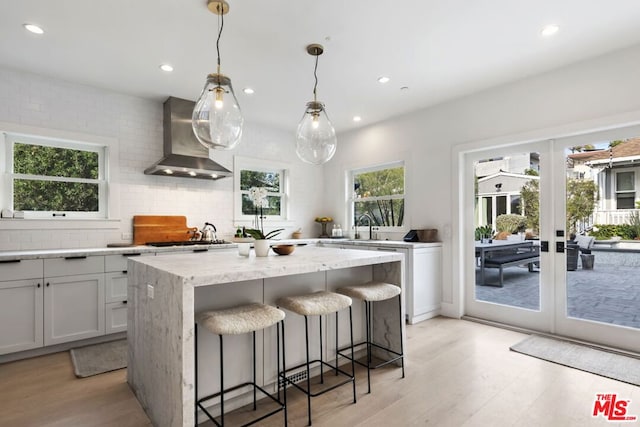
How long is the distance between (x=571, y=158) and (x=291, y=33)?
298 centimetres

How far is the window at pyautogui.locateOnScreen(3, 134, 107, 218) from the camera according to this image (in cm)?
362

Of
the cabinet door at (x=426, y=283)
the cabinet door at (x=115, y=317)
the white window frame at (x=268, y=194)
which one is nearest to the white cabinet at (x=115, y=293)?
the cabinet door at (x=115, y=317)

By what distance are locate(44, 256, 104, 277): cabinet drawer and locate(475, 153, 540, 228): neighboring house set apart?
4202mm

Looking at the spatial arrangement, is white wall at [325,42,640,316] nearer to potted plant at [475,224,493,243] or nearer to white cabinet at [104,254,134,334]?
potted plant at [475,224,493,243]

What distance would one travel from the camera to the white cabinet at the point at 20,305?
9.70ft

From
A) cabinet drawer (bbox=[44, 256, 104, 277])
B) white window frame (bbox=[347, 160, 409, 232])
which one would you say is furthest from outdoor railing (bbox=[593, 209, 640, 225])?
cabinet drawer (bbox=[44, 256, 104, 277])

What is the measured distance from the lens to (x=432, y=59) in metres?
3.22

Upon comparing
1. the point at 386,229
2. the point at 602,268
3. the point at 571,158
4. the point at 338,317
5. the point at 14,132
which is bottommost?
the point at 338,317

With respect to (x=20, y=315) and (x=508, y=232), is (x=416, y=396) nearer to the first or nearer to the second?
(x=508, y=232)

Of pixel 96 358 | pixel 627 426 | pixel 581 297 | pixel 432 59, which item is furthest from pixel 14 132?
pixel 581 297

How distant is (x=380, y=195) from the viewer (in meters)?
5.29

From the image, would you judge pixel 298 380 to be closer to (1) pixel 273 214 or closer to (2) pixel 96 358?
(2) pixel 96 358

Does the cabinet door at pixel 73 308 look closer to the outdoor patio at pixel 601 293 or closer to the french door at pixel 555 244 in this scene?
the french door at pixel 555 244

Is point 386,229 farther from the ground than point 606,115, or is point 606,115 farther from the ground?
point 606,115
